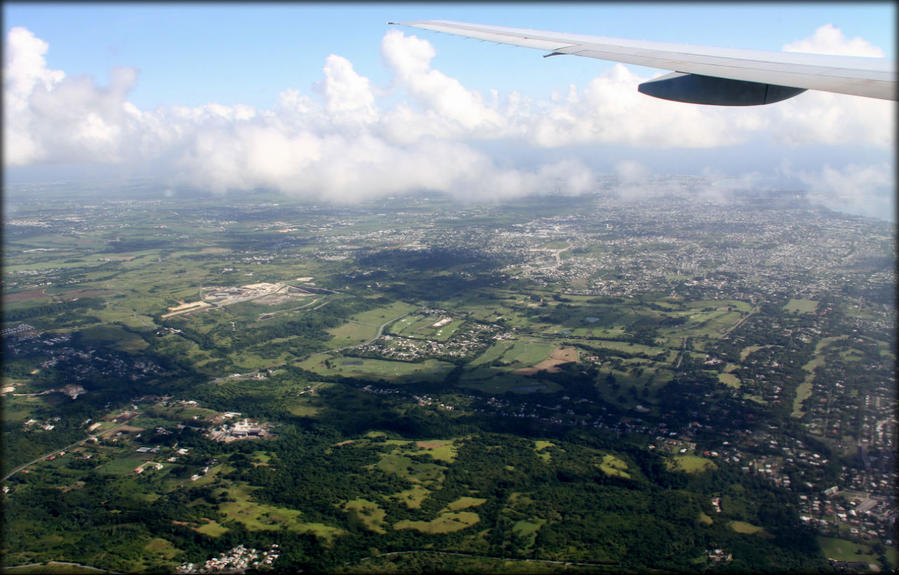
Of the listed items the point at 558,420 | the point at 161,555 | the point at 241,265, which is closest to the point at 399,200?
the point at 241,265

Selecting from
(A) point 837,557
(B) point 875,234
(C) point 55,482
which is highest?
(B) point 875,234

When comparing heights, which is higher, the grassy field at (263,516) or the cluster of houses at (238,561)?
the cluster of houses at (238,561)

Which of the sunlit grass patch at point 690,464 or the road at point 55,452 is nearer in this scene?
the sunlit grass patch at point 690,464

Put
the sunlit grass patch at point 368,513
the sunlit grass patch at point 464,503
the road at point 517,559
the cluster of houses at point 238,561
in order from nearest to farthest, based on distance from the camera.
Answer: the cluster of houses at point 238,561 < the road at point 517,559 < the sunlit grass patch at point 368,513 < the sunlit grass patch at point 464,503

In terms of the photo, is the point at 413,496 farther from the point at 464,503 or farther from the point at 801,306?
the point at 801,306

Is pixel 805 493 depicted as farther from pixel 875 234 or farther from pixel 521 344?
pixel 875 234

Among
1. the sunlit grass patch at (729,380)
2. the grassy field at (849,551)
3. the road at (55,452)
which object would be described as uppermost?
the sunlit grass patch at (729,380)

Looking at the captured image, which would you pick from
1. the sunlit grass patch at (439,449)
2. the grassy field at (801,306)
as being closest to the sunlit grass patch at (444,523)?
the sunlit grass patch at (439,449)

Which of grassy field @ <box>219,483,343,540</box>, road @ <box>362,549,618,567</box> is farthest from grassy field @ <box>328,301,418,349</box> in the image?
road @ <box>362,549,618,567</box>

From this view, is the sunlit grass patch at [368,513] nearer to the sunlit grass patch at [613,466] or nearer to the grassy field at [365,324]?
the sunlit grass patch at [613,466]
